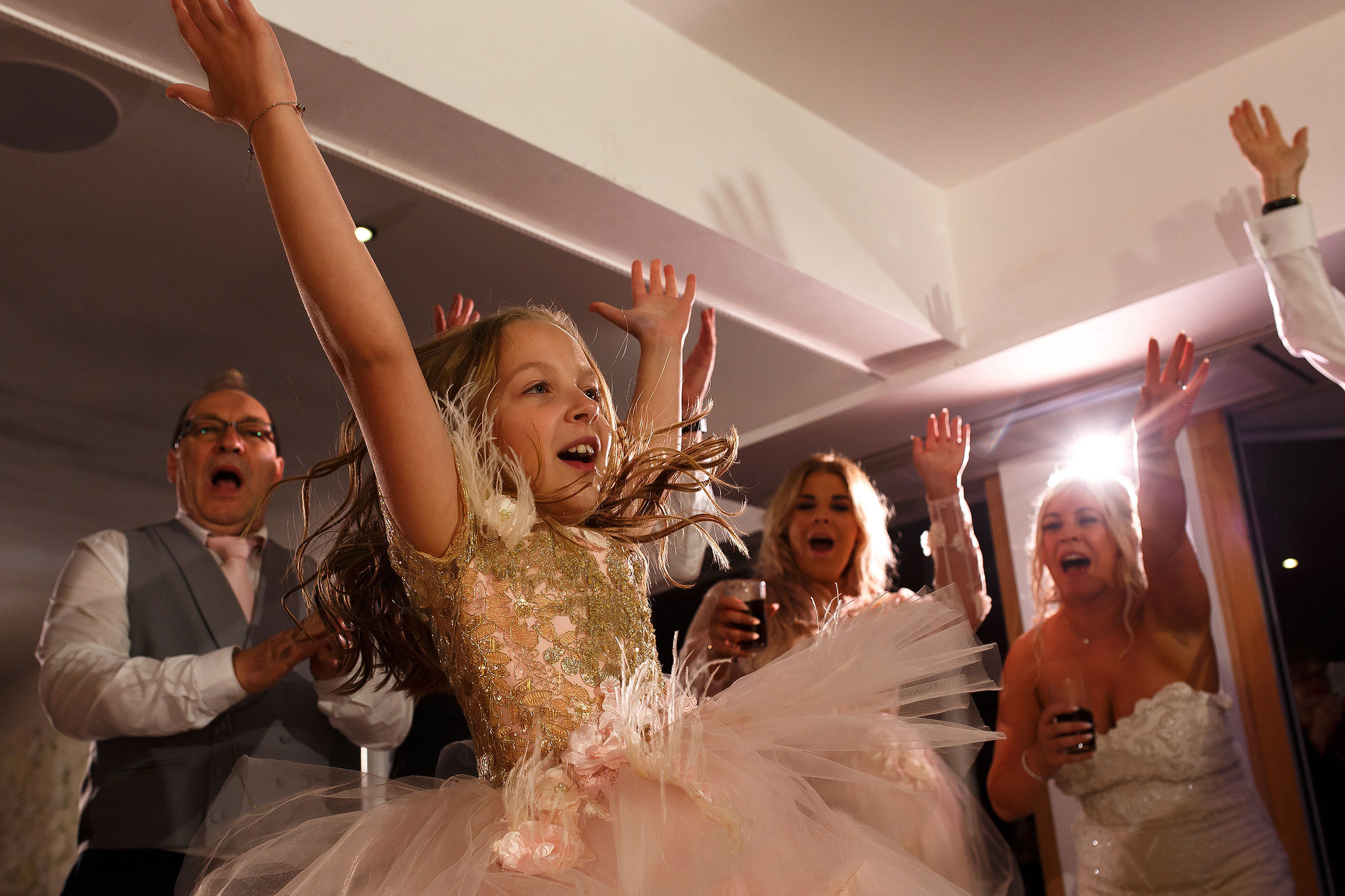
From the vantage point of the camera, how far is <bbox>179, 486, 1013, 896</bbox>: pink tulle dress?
3.02 ft

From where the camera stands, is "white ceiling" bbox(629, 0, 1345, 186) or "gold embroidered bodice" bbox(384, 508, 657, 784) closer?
"gold embroidered bodice" bbox(384, 508, 657, 784)

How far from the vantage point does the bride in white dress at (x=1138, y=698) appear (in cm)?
224

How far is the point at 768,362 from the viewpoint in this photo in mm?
2898

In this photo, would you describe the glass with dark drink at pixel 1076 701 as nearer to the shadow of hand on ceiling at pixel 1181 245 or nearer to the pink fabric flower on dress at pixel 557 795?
the shadow of hand on ceiling at pixel 1181 245

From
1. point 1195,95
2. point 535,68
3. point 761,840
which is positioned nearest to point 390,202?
point 535,68

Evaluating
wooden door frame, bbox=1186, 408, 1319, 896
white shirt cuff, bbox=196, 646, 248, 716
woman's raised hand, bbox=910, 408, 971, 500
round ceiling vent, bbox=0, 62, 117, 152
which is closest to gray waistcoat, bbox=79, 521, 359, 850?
white shirt cuff, bbox=196, 646, 248, 716

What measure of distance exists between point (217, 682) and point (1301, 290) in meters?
2.24

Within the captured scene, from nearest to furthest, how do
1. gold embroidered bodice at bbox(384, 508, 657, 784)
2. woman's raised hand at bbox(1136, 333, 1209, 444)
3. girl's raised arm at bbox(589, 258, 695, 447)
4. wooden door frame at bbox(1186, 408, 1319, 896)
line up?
gold embroidered bodice at bbox(384, 508, 657, 784), girl's raised arm at bbox(589, 258, 695, 447), woman's raised hand at bbox(1136, 333, 1209, 444), wooden door frame at bbox(1186, 408, 1319, 896)

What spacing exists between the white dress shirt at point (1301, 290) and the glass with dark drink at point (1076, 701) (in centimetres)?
86

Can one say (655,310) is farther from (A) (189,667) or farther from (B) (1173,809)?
(B) (1173,809)

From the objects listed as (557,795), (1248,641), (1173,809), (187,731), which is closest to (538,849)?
(557,795)

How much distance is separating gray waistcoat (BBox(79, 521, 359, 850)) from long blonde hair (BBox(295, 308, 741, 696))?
0.59m

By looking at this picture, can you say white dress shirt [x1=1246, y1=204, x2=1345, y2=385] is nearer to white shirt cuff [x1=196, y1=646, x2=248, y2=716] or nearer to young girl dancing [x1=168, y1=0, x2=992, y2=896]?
young girl dancing [x1=168, y1=0, x2=992, y2=896]

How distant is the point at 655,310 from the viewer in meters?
1.77
